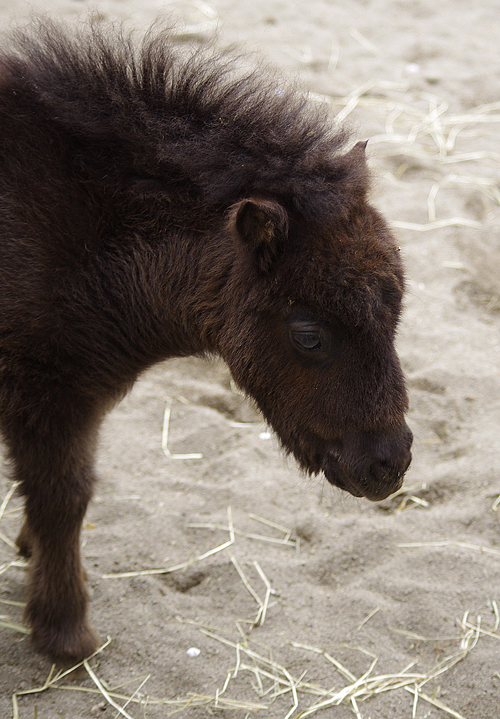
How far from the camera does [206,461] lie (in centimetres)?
380

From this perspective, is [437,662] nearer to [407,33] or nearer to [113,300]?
[113,300]

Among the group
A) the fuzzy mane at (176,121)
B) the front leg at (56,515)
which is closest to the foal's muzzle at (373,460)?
the fuzzy mane at (176,121)

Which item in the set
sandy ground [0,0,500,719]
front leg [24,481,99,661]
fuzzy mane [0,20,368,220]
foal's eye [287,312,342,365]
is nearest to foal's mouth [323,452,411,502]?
sandy ground [0,0,500,719]

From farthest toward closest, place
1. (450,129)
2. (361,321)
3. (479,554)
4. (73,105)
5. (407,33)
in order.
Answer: (407,33) < (450,129) < (479,554) < (73,105) < (361,321)

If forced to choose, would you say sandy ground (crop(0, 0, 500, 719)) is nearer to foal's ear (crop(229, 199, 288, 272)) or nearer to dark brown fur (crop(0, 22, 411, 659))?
dark brown fur (crop(0, 22, 411, 659))

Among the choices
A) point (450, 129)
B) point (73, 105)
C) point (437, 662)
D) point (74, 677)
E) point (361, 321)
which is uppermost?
point (73, 105)

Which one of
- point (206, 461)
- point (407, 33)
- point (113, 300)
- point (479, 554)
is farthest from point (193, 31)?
point (479, 554)

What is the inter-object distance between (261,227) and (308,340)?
1.28ft

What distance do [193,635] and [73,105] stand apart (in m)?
2.12

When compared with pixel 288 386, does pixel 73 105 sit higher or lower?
higher

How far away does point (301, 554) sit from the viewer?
10.9 ft

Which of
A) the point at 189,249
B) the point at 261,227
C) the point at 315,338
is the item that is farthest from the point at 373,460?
the point at 189,249

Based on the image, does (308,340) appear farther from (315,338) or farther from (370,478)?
(370,478)

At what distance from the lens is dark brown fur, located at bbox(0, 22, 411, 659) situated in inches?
88.8
